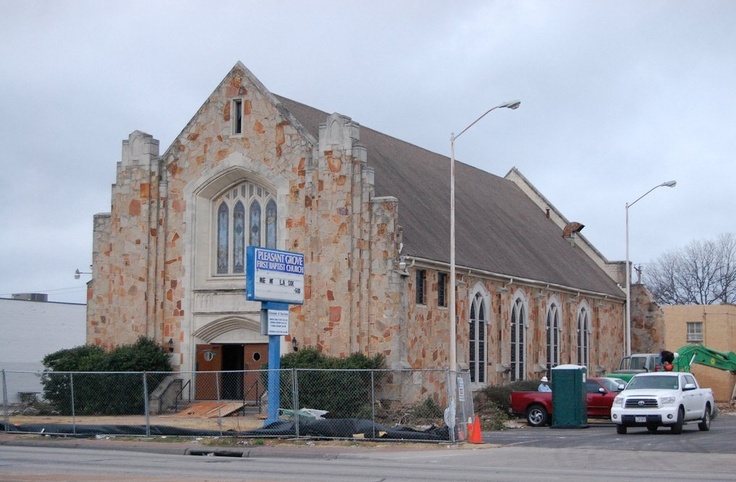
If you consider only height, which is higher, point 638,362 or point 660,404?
point 638,362

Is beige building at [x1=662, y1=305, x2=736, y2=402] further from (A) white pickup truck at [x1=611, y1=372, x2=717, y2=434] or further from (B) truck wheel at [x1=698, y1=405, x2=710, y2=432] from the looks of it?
(A) white pickup truck at [x1=611, y1=372, x2=717, y2=434]

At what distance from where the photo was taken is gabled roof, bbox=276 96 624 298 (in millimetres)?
40031

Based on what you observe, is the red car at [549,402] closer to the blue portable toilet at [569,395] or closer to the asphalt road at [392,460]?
→ the blue portable toilet at [569,395]

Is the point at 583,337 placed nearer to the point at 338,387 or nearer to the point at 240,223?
the point at 240,223

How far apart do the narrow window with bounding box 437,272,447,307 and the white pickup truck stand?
8.74 m

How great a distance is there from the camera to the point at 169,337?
129 feet

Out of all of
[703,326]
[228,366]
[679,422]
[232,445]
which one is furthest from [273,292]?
[703,326]

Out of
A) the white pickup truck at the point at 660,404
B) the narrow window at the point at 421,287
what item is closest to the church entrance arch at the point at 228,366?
the narrow window at the point at 421,287

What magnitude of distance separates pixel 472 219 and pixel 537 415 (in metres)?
13.1

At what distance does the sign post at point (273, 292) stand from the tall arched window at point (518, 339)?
50.9ft

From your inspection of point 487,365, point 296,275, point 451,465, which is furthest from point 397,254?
point 451,465

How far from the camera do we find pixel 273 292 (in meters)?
30.2

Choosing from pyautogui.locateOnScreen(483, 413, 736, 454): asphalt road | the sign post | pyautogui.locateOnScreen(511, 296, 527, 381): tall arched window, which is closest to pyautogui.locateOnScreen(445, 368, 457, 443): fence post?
pyautogui.locateOnScreen(483, 413, 736, 454): asphalt road

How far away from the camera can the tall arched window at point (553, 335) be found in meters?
48.4
